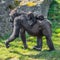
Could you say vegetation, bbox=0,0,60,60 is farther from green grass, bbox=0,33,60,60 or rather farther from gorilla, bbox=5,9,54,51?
gorilla, bbox=5,9,54,51

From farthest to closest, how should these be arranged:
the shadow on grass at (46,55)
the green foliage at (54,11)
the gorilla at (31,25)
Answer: the green foliage at (54,11) < the gorilla at (31,25) < the shadow on grass at (46,55)

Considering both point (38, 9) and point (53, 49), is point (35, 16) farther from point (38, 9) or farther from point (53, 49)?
point (38, 9)

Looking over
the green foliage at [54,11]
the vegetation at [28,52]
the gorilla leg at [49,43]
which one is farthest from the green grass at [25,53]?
the green foliage at [54,11]

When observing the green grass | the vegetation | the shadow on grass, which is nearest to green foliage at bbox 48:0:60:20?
the vegetation

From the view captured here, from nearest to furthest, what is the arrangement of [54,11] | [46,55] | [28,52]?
1. [46,55]
2. [28,52]
3. [54,11]

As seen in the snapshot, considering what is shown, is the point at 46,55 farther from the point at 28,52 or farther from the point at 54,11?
the point at 54,11

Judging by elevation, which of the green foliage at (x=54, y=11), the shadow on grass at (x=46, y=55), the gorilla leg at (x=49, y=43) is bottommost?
the shadow on grass at (x=46, y=55)

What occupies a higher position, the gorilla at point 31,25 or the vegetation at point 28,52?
the gorilla at point 31,25

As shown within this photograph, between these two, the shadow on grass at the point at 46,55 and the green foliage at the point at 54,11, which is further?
the green foliage at the point at 54,11

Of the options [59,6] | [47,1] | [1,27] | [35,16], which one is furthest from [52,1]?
[35,16]

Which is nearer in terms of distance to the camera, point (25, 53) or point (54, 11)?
point (25, 53)

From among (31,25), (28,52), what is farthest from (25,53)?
(31,25)

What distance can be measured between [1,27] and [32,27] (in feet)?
8.29

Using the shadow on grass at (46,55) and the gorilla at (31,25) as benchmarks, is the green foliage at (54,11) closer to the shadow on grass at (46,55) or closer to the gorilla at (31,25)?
the gorilla at (31,25)
